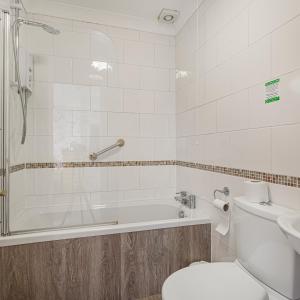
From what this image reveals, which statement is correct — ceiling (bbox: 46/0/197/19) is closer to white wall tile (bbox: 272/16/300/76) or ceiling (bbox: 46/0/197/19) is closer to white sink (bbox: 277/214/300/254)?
white wall tile (bbox: 272/16/300/76)

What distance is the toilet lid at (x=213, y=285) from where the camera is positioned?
101cm

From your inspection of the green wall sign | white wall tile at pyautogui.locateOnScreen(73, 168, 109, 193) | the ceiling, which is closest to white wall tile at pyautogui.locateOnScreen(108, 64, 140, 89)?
the ceiling

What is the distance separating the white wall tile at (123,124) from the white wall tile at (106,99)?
0.07 metres

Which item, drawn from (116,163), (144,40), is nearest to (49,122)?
(116,163)

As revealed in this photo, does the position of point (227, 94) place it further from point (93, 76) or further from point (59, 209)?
point (59, 209)

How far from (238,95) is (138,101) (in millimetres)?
1162

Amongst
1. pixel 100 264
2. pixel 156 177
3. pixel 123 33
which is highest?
pixel 123 33

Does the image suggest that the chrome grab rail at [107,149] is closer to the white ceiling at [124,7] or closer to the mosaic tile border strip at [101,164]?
the mosaic tile border strip at [101,164]

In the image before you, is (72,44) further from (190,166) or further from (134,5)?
(190,166)

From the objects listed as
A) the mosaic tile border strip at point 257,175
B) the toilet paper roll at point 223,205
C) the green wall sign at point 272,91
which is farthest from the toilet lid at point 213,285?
the green wall sign at point 272,91

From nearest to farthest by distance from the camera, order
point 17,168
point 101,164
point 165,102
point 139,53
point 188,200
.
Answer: point 17,168 < point 188,200 < point 101,164 < point 139,53 < point 165,102

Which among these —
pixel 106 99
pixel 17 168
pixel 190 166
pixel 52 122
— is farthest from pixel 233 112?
pixel 17 168

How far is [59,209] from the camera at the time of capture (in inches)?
84.9

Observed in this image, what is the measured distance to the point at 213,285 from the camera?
1088mm
